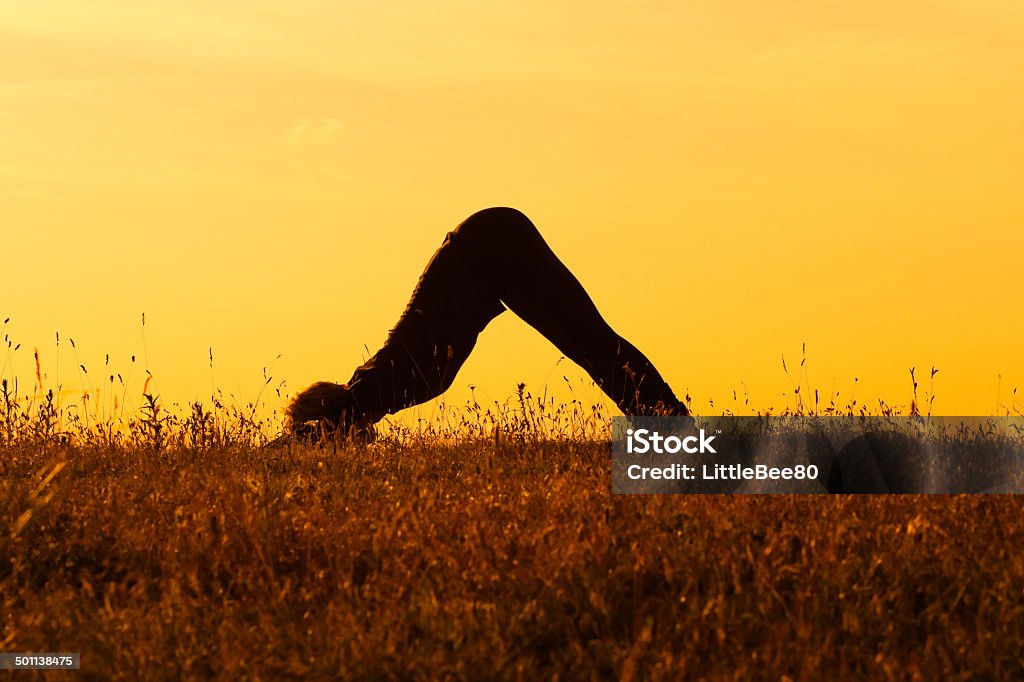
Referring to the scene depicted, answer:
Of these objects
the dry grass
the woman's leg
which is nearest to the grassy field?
the dry grass

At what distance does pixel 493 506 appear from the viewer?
279 inches

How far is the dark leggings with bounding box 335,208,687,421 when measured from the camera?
35.8 ft

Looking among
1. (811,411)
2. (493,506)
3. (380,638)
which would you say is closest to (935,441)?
(811,411)

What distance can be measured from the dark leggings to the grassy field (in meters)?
2.88

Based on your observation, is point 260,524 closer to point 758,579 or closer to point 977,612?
point 758,579

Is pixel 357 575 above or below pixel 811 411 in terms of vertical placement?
below

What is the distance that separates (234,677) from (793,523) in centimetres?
323

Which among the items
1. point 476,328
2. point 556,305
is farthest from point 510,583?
point 476,328

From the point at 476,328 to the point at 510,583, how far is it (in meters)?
5.73

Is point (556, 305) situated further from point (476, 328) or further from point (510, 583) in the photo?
point (510, 583)

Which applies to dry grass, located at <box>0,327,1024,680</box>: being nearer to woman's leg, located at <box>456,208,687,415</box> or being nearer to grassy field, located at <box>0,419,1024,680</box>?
grassy field, located at <box>0,419,1024,680</box>

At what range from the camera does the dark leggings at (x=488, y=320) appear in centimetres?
1091

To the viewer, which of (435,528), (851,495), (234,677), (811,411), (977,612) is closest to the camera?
(234,677)

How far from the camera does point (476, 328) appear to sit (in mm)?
11211
